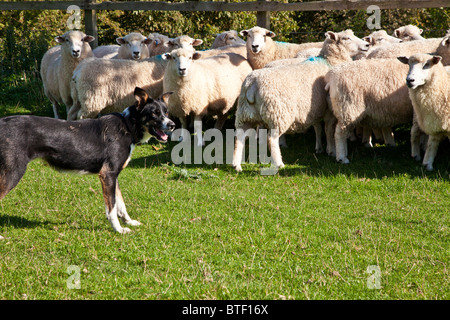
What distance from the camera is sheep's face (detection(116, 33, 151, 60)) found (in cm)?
1125

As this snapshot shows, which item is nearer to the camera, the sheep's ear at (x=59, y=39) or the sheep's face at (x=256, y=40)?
the sheep's face at (x=256, y=40)

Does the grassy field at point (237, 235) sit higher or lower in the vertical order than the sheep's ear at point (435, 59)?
lower

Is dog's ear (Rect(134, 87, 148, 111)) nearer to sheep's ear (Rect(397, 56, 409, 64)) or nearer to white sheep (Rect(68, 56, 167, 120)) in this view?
sheep's ear (Rect(397, 56, 409, 64))

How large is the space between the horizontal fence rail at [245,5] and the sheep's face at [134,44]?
4.27ft

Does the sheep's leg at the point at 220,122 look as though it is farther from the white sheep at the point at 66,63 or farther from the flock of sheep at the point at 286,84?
the white sheep at the point at 66,63

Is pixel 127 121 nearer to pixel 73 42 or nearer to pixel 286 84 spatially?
pixel 286 84

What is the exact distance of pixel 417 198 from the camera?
6.52 metres

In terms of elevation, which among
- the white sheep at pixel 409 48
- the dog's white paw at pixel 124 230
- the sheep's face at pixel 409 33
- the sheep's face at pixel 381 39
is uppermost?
the white sheep at pixel 409 48

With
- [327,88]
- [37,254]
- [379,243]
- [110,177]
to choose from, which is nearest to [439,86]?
[327,88]

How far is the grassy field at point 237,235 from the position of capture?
13.7 ft

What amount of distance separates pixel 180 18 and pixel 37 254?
1555 centimetres

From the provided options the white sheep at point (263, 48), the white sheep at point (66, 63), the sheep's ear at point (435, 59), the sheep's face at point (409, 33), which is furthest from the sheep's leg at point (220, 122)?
the sheep's ear at point (435, 59)

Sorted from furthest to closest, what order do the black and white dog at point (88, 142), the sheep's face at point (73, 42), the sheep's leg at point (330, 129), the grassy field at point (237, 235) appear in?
the sheep's face at point (73, 42) < the sheep's leg at point (330, 129) < the black and white dog at point (88, 142) < the grassy field at point (237, 235)

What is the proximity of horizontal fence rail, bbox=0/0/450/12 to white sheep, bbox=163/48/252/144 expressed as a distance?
169cm
